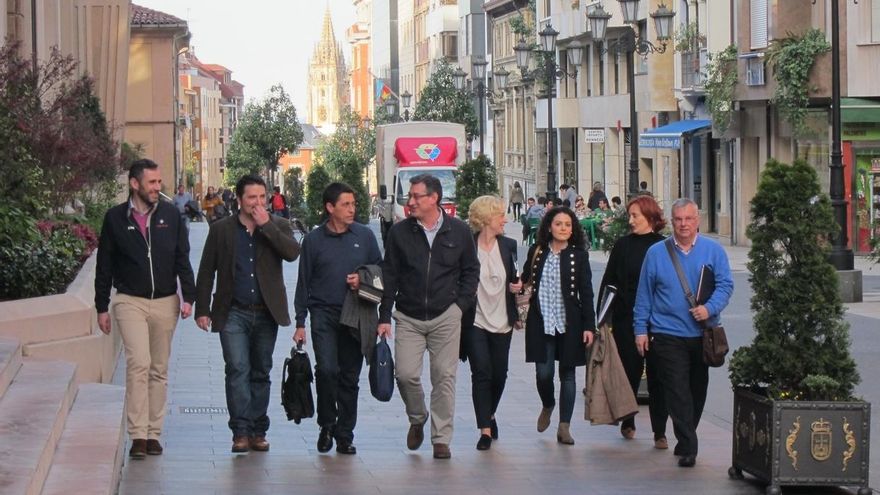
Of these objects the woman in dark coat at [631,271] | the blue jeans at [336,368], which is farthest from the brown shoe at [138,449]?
the woman in dark coat at [631,271]

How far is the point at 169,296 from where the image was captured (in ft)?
36.0

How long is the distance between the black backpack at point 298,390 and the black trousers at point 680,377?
2.17m

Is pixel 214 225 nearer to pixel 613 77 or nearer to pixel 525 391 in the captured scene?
pixel 525 391

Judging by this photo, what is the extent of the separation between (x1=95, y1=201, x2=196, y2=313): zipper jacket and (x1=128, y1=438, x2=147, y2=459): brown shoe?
0.81m

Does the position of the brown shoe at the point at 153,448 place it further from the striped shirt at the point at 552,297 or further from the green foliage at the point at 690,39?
the green foliage at the point at 690,39

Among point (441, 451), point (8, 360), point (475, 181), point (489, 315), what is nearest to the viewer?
point (8, 360)

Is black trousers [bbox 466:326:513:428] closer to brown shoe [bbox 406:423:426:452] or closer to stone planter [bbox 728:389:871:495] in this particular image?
brown shoe [bbox 406:423:426:452]

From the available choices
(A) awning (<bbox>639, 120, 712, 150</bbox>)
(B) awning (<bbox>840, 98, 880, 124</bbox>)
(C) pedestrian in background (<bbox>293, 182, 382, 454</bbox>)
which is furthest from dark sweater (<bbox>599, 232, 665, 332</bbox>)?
(A) awning (<bbox>639, 120, 712, 150</bbox>)

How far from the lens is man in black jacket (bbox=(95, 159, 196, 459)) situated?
35.5ft

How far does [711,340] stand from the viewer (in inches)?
424

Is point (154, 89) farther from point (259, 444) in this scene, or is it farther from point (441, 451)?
point (441, 451)

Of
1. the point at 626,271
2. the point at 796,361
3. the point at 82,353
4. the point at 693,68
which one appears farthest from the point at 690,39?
the point at 796,361

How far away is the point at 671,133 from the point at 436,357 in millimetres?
35835

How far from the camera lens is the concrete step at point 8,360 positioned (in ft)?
33.0
